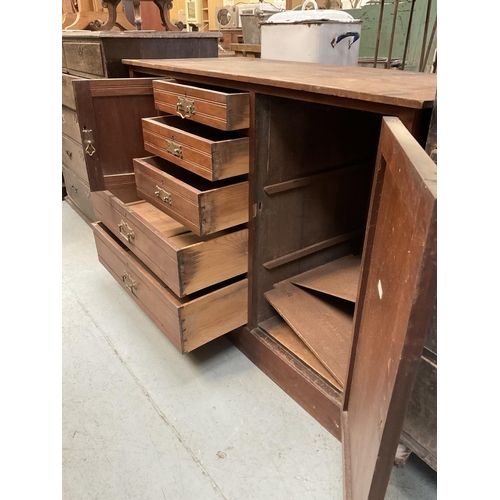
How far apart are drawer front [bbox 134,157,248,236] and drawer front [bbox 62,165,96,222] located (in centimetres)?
115

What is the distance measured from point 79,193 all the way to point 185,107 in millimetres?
1527

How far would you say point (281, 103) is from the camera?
1.13 metres

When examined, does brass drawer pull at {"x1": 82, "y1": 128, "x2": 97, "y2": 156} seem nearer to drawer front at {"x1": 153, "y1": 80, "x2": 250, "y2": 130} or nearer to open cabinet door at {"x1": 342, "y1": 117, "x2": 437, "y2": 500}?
drawer front at {"x1": 153, "y1": 80, "x2": 250, "y2": 130}

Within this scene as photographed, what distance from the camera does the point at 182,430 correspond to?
1.19 m

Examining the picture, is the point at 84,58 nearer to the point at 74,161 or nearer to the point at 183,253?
the point at 74,161

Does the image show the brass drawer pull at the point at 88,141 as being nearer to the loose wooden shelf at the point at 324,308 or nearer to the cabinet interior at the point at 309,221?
the cabinet interior at the point at 309,221

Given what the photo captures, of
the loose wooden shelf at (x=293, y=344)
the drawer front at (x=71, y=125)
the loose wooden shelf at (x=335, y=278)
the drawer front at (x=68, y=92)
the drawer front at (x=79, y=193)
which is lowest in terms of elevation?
the loose wooden shelf at (x=293, y=344)

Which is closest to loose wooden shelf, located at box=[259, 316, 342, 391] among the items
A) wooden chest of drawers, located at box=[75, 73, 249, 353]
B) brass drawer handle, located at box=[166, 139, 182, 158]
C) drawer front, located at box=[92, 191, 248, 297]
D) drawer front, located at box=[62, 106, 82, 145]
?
wooden chest of drawers, located at box=[75, 73, 249, 353]

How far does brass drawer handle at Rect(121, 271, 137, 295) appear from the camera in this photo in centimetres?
143

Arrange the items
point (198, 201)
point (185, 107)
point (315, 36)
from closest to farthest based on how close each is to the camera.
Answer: point (198, 201), point (185, 107), point (315, 36)

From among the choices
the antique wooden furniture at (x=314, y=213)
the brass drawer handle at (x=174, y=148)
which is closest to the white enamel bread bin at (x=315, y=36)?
the antique wooden furniture at (x=314, y=213)

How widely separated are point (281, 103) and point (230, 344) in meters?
0.90

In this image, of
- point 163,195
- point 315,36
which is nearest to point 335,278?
point 163,195

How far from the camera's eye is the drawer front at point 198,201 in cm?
110
